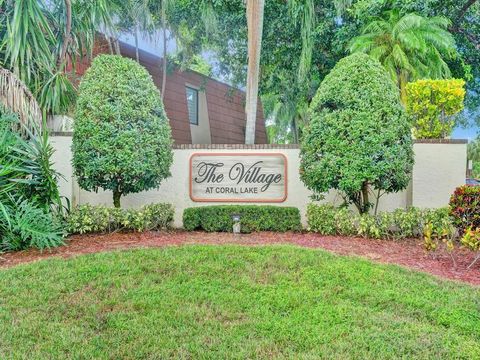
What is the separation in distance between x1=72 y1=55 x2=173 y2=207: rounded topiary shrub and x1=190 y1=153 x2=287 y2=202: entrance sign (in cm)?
106

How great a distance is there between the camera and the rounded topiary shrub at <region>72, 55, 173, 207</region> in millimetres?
6633

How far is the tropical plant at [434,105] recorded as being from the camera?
7.50m

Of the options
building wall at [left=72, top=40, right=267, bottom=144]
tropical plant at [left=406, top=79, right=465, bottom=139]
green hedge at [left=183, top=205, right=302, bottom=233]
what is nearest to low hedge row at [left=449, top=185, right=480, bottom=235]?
tropical plant at [left=406, top=79, right=465, bottom=139]

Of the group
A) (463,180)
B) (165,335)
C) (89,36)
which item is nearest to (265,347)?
(165,335)

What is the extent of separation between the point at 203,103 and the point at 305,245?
13.9m

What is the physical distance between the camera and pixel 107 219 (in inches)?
269

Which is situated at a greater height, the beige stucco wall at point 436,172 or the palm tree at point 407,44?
the palm tree at point 407,44

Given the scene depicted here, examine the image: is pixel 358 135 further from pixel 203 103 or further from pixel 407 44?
pixel 203 103

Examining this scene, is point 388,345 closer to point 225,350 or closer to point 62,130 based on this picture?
point 225,350

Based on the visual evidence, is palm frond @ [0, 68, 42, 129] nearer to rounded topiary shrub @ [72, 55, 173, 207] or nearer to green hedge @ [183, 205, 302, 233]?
rounded topiary shrub @ [72, 55, 173, 207]

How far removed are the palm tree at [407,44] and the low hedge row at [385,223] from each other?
5.21 metres

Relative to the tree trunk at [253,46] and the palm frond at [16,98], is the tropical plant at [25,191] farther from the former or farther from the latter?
the tree trunk at [253,46]

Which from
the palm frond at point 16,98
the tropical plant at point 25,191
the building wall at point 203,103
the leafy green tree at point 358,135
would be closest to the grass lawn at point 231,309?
the tropical plant at point 25,191

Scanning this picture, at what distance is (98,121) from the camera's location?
6707 mm
